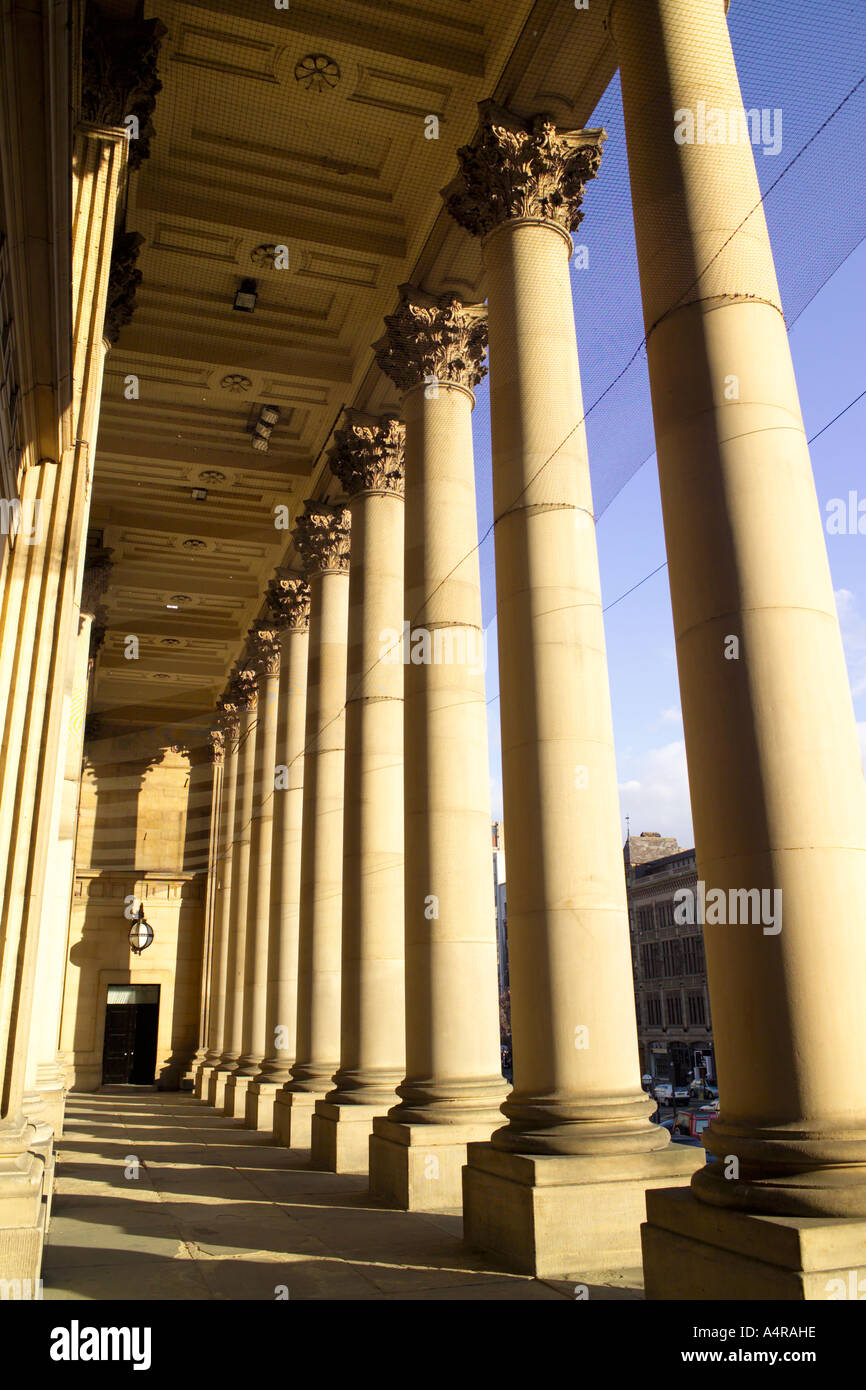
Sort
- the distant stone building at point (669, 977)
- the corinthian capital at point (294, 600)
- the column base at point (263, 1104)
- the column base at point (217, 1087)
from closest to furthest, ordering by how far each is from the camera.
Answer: the column base at point (263, 1104) → the corinthian capital at point (294, 600) → the column base at point (217, 1087) → the distant stone building at point (669, 977)

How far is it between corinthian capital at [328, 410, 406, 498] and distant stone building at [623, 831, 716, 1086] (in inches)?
2802

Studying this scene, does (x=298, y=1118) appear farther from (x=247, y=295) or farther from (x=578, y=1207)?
(x=247, y=295)

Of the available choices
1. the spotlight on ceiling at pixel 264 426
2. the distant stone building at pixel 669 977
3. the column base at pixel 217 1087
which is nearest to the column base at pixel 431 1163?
the spotlight on ceiling at pixel 264 426

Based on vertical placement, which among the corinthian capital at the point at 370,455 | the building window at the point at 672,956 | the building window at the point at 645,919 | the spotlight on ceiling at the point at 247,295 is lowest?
the building window at the point at 672,956

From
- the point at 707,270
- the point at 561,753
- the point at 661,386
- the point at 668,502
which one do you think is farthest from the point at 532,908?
the point at 707,270

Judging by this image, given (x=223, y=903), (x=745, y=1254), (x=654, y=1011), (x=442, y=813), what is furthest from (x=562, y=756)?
(x=654, y=1011)

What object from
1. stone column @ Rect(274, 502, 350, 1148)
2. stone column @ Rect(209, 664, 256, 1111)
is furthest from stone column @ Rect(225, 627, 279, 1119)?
stone column @ Rect(274, 502, 350, 1148)

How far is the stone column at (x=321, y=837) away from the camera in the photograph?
78.9 ft

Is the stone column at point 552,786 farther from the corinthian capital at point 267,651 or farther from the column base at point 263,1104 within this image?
the corinthian capital at point 267,651

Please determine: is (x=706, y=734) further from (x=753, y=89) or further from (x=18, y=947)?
(x=753, y=89)

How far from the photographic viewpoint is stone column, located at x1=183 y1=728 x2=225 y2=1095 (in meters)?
49.4

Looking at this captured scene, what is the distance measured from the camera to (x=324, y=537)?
28.0 meters

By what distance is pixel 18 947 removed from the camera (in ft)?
33.3

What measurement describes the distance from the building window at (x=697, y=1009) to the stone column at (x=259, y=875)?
2515 inches
